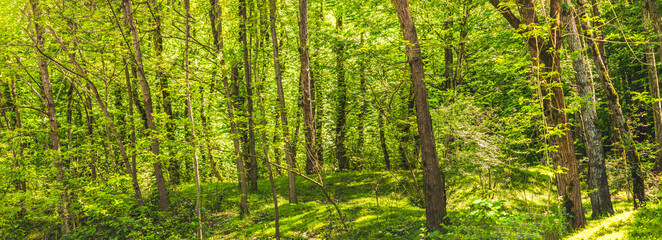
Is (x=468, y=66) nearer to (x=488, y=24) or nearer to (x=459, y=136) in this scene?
(x=488, y=24)

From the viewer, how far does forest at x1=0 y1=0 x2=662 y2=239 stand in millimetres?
5805

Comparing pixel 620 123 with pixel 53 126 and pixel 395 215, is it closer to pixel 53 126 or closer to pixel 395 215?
pixel 395 215

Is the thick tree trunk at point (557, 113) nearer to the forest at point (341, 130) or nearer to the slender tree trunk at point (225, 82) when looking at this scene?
the forest at point (341, 130)

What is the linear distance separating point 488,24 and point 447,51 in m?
1.79

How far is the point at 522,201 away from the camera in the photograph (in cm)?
1112

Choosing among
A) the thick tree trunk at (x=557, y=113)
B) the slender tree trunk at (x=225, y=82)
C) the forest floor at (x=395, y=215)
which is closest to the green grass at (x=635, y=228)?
the forest floor at (x=395, y=215)

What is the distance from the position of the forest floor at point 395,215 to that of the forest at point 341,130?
0.21 ft

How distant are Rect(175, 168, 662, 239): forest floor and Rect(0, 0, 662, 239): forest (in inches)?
2.5

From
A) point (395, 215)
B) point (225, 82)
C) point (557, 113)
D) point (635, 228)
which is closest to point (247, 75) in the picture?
point (225, 82)

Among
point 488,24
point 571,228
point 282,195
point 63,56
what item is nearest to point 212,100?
point 63,56

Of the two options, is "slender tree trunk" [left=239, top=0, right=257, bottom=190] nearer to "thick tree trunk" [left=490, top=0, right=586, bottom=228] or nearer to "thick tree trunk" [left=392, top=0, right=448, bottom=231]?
"thick tree trunk" [left=392, top=0, right=448, bottom=231]

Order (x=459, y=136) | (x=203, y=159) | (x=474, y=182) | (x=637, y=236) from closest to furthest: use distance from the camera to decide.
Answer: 1. (x=637, y=236)
2. (x=459, y=136)
3. (x=474, y=182)
4. (x=203, y=159)

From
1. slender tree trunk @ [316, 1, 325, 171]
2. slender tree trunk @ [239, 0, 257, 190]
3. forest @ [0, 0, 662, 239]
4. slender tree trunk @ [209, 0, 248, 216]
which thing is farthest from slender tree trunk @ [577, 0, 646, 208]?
slender tree trunk @ [209, 0, 248, 216]

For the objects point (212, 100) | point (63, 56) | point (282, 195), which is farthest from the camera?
point (282, 195)
